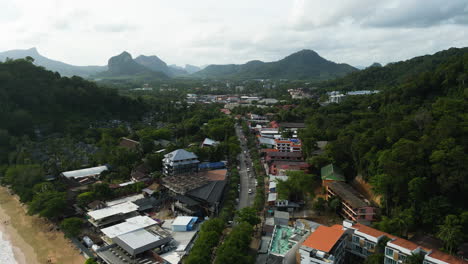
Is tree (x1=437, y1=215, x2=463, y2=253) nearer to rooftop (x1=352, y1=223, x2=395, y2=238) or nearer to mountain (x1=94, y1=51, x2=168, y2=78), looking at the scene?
rooftop (x1=352, y1=223, x2=395, y2=238)

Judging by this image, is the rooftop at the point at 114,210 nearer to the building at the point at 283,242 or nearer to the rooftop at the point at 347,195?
the building at the point at 283,242

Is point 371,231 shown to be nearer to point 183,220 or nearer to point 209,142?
point 183,220

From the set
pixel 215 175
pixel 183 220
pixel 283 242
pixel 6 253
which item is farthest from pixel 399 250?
pixel 6 253

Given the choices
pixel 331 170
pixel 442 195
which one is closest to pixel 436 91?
pixel 331 170

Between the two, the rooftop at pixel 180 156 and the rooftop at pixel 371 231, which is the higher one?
the rooftop at pixel 180 156

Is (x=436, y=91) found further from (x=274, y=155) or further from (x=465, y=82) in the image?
(x=274, y=155)

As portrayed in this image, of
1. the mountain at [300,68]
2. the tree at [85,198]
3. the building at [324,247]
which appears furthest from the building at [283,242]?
the mountain at [300,68]
